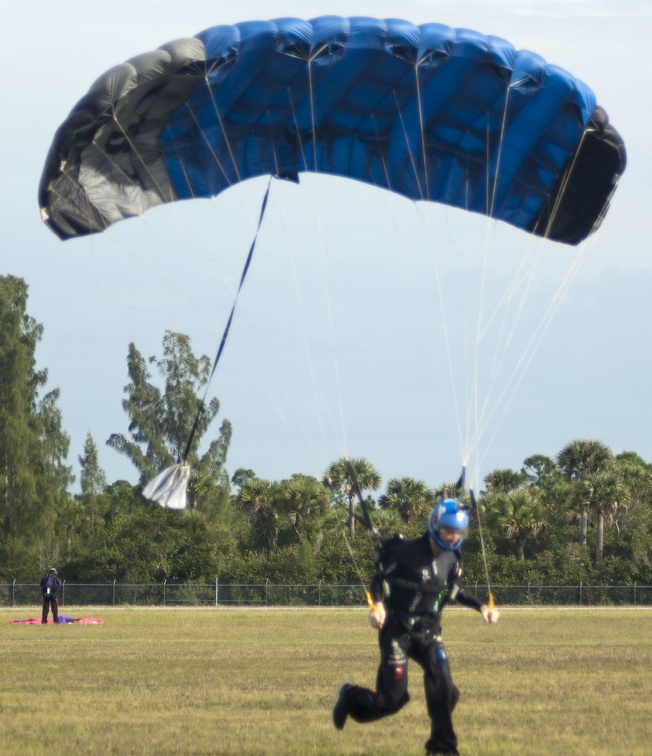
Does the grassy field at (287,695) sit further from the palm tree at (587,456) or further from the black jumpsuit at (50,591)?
the palm tree at (587,456)

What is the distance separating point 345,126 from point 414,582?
7.51 metres

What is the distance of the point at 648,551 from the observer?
188 ft

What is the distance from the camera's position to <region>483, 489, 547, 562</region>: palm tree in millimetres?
56906

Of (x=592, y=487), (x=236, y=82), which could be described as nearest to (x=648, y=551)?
(x=592, y=487)

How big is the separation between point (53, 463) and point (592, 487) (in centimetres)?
2726

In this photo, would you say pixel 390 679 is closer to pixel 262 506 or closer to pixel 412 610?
pixel 412 610

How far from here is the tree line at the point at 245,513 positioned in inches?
2226

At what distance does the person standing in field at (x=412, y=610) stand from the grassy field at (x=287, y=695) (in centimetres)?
37

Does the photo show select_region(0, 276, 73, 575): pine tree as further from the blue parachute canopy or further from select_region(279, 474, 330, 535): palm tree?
the blue parachute canopy

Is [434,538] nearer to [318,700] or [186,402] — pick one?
[318,700]

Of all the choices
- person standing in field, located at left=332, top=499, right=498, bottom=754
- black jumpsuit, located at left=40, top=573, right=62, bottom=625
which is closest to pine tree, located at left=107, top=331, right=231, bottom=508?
black jumpsuit, located at left=40, top=573, right=62, bottom=625

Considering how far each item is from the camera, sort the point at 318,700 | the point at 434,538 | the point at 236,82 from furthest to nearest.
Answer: the point at 236,82
the point at 318,700
the point at 434,538

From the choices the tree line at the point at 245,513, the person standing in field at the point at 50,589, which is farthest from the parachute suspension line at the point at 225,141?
the tree line at the point at 245,513

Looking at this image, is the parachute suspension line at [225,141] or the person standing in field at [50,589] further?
the person standing in field at [50,589]
